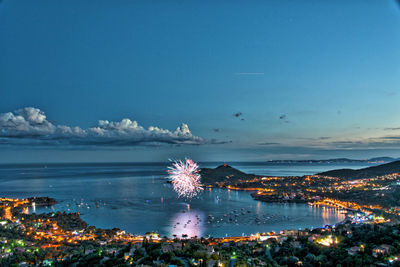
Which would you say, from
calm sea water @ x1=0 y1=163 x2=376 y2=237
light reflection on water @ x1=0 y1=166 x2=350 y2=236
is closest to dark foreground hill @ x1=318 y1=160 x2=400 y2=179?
light reflection on water @ x1=0 y1=166 x2=350 y2=236

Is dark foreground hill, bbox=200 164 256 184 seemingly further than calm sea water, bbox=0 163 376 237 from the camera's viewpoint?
Yes

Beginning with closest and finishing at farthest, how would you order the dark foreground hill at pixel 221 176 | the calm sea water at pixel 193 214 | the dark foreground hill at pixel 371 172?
the calm sea water at pixel 193 214, the dark foreground hill at pixel 371 172, the dark foreground hill at pixel 221 176

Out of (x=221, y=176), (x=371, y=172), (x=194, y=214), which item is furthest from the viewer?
(x=221, y=176)

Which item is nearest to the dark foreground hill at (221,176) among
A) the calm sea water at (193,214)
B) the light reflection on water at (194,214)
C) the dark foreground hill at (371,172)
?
the dark foreground hill at (371,172)

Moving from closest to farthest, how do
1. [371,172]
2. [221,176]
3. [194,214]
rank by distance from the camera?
1. [194,214]
2. [371,172]
3. [221,176]

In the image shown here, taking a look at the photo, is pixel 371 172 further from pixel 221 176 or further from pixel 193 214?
pixel 193 214

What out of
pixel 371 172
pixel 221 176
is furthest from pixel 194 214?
pixel 371 172

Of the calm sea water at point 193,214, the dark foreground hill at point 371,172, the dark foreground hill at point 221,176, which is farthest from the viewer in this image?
the dark foreground hill at point 221,176

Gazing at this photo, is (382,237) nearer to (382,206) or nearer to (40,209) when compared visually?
(382,206)

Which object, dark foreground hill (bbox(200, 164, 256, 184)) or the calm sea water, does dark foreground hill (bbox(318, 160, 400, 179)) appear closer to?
dark foreground hill (bbox(200, 164, 256, 184))

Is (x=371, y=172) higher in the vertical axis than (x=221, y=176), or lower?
higher

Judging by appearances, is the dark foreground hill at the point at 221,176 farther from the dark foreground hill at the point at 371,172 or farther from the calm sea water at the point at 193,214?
the calm sea water at the point at 193,214
